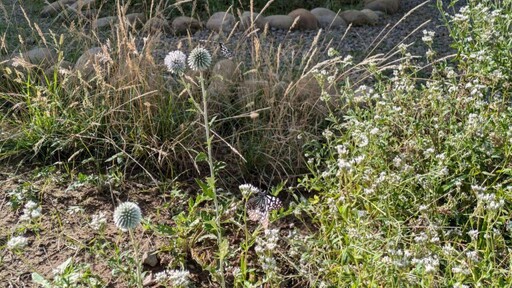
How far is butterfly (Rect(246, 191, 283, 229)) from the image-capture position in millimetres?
2846

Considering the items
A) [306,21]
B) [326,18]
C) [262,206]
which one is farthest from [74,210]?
[326,18]

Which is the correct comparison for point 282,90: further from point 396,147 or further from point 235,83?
point 396,147

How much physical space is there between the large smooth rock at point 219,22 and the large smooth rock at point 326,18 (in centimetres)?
72

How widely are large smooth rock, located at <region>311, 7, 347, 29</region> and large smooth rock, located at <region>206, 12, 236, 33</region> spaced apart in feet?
2.35

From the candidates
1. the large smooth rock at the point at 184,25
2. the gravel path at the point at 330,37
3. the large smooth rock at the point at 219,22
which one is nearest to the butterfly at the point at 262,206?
the gravel path at the point at 330,37

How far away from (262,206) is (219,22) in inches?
101

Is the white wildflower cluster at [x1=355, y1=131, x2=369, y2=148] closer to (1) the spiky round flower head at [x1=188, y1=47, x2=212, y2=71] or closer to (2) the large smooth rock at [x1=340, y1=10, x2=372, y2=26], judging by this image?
(1) the spiky round flower head at [x1=188, y1=47, x2=212, y2=71]

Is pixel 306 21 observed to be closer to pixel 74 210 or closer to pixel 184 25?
pixel 184 25

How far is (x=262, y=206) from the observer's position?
294 centimetres

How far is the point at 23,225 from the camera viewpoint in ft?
9.11

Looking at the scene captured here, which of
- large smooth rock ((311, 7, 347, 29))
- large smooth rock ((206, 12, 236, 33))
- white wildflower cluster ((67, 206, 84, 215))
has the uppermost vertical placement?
white wildflower cluster ((67, 206, 84, 215))

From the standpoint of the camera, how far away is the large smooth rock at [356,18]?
546 centimetres

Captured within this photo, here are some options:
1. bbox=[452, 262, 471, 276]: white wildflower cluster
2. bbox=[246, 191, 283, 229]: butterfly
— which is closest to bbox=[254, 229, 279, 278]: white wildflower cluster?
bbox=[246, 191, 283, 229]: butterfly

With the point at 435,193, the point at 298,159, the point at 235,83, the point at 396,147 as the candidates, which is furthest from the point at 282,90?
the point at 435,193
